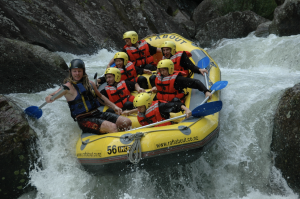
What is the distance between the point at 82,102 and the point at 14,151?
37.1 inches

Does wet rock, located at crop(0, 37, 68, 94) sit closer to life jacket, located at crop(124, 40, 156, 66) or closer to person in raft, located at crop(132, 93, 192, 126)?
life jacket, located at crop(124, 40, 156, 66)

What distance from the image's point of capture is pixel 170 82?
3.49 meters

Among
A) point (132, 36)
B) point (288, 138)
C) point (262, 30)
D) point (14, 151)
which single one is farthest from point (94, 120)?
point (262, 30)

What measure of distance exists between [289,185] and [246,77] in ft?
8.92

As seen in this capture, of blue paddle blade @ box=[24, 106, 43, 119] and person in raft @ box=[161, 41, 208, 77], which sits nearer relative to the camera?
blue paddle blade @ box=[24, 106, 43, 119]

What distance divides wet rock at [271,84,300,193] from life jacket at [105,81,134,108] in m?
2.00

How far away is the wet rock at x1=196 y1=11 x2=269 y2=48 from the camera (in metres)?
8.91

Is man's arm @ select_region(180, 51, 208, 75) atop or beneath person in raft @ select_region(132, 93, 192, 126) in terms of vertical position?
atop

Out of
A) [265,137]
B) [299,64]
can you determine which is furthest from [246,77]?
[265,137]

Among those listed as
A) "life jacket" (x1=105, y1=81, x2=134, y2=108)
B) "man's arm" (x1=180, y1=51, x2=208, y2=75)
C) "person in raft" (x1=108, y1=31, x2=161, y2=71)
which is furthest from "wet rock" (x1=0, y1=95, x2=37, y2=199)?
"man's arm" (x1=180, y1=51, x2=208, y2=75)

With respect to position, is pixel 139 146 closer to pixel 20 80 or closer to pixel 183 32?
pixel 20 80

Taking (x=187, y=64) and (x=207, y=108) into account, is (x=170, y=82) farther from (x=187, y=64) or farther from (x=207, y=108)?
(x=187, y=64)

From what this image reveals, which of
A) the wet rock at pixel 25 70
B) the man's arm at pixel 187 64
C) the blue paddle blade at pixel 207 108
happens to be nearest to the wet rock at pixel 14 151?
the wet rock at pixel 25 70

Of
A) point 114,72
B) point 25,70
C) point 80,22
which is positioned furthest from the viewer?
point 80,22
